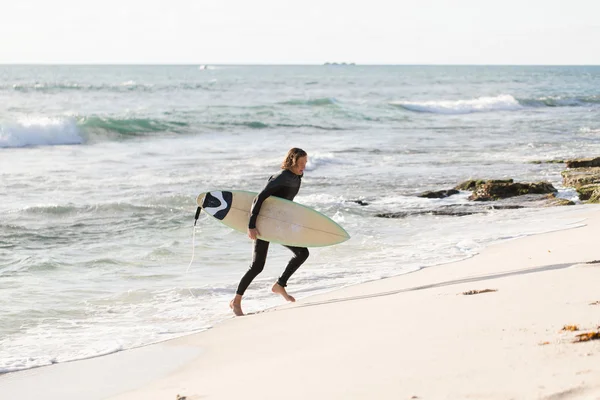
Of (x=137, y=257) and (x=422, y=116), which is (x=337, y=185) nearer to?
(x=137, y=257)

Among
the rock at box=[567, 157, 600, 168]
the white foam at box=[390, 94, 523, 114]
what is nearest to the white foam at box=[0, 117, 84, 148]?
the rock at box=[567, 157, 600, 168]

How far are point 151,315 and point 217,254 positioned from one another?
290 centimetres

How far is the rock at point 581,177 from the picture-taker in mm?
14486

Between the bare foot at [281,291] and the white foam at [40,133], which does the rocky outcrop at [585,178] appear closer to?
the bare foot at [281,291]

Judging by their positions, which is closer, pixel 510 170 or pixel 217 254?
pixel 217 254

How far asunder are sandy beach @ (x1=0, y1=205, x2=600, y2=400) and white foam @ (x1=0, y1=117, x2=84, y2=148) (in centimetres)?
2189

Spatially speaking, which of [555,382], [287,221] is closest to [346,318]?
[287,221]

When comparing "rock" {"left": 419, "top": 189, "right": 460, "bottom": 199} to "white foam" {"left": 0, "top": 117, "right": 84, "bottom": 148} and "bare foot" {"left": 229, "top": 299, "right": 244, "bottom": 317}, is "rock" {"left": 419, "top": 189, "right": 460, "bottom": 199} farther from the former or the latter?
"white foam" {"left": 0, "top": 117, "right": 84, "bottom": 148}

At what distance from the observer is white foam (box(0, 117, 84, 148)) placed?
26734mm

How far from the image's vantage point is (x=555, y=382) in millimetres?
3654

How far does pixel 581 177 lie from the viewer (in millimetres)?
14836

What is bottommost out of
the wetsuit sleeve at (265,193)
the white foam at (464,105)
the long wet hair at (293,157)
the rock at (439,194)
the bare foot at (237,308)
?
the bare foot at (237,308)

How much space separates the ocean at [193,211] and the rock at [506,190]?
435mm

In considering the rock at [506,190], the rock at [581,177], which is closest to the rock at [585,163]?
the rock at [581,177]
